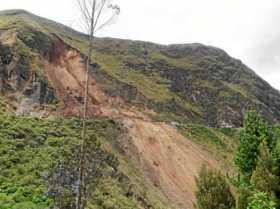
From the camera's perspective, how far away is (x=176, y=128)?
6294 centimetres

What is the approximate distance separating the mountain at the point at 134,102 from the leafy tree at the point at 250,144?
7.92 metres

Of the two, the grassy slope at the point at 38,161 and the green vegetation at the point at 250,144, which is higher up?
the green vegetation at the point at 250,144

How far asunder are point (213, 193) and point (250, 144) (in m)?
9.65

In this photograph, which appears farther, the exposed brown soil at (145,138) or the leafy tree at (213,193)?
the exposed brown soil at (145,138)

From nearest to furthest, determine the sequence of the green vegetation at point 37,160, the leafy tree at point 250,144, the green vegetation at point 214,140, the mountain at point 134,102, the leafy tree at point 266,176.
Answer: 1. the leafy tree at point 266,176
2. the green vegetation at point 37,160
3. the leafy tree at point 250,144
4. the mountain at point 134,102
5. the green vegetation at point 214,140

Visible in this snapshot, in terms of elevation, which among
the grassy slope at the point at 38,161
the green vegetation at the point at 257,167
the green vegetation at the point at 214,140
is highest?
the green vegetation at the point at 257,167

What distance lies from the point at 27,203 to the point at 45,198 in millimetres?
994

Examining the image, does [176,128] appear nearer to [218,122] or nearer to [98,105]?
[98,105]

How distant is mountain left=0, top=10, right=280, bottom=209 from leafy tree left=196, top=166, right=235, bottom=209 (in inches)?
390

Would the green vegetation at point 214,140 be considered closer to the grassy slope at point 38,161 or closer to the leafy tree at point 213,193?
the grassy slope at point 38,161

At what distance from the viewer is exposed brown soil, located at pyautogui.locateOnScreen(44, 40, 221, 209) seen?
166 feet

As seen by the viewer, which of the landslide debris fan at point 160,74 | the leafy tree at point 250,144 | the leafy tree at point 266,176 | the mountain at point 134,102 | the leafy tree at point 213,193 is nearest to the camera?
the leafy tree at point 266,176

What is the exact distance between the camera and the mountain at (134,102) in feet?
161

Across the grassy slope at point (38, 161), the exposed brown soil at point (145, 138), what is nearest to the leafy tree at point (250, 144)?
the grassy slope at point (38, 161)
